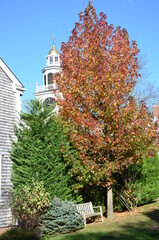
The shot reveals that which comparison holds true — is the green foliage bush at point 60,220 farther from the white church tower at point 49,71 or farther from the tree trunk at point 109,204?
the white church tower at point 49,71

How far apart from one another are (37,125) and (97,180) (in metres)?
3.29

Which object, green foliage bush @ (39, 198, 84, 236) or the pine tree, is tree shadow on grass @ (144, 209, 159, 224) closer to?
green foliage bush @ (39, 198, 84, 236)

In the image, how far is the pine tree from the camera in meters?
12.1

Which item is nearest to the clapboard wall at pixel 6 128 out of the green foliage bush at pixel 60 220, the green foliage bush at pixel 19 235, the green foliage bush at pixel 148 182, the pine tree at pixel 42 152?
the pine tree at pixel 42 152

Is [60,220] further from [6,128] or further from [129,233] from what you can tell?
[6,128]

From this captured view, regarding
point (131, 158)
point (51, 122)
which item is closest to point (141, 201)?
point (131, 158)

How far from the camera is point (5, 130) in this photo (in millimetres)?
12836

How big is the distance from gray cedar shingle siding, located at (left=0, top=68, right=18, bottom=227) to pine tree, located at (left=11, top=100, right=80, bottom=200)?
27 cm

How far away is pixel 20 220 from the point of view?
32.8 feet

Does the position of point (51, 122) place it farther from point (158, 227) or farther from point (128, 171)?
point (158, 227)

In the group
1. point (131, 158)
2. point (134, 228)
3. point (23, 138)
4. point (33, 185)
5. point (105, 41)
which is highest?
point (105, 41)

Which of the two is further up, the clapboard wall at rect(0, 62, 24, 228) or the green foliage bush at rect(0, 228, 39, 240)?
the clapboard wall at rect(0, 62, 24, 228)

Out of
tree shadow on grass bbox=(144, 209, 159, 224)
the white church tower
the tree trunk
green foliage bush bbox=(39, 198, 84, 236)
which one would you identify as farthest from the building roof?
the white church tower

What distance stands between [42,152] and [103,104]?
124 inches
